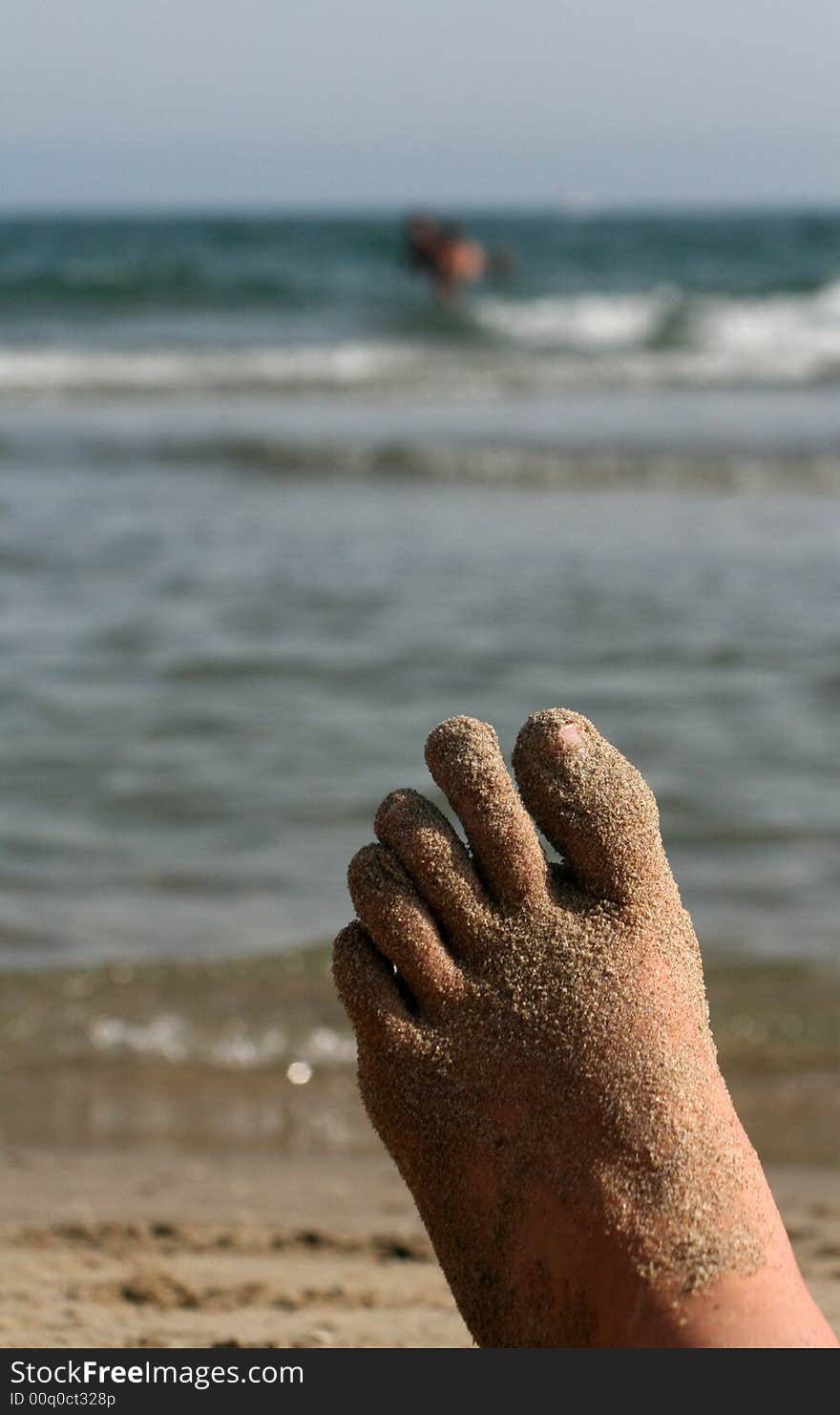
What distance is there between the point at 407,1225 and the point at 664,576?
3490 millimetres

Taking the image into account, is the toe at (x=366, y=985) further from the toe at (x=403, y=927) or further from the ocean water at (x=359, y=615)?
the ocean water at (x=359, y=615)

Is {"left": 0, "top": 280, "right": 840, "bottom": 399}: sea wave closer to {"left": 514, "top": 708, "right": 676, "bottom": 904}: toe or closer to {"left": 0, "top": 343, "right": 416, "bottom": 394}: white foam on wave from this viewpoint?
{"left": 0, "top": 343, "right": 416, "bottom": 394}: white foam on wave

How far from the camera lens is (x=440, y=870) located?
1868 millimetres

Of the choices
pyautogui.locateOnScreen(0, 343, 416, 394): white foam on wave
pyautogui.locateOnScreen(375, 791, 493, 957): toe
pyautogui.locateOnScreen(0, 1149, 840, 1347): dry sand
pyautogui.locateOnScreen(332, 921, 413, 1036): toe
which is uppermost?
pyautogui.locateOnScreen(0, 343, 416, 394): white foam on wave

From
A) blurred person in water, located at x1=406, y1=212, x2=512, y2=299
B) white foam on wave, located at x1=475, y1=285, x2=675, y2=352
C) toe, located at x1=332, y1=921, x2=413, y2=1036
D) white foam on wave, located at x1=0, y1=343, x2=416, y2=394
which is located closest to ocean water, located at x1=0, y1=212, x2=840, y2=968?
white foam on wave, located at x1=0, y1=343, x2=416, y2=394

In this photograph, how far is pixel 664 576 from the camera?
18.0 ft

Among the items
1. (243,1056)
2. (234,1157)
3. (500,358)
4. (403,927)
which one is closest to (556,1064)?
(403,927)

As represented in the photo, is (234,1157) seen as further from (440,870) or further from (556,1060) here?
(556,1060)

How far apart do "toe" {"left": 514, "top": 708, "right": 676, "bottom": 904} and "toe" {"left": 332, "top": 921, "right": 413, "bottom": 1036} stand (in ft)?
0.73

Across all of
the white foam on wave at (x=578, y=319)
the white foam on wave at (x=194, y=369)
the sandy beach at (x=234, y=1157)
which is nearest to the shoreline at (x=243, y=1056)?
the sandy beach at (x=234, y=1157)

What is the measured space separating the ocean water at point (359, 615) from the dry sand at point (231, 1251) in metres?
0.55

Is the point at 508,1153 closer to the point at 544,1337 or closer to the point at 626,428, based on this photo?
the point at 544,1337

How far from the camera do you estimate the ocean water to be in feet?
10.4

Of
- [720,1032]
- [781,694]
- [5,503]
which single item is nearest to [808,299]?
[5,503]
